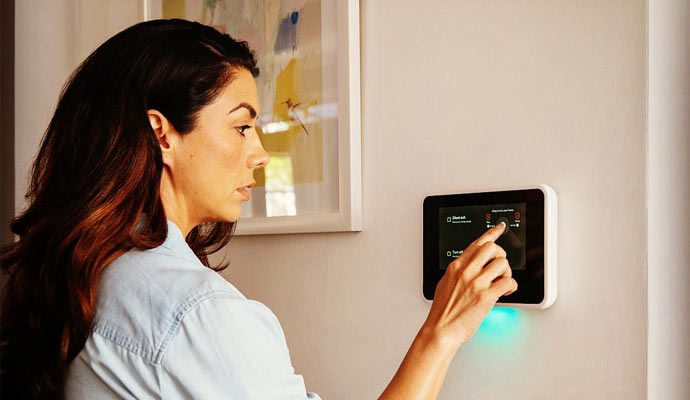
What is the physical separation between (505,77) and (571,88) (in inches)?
4.3

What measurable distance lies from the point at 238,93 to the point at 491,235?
413mm

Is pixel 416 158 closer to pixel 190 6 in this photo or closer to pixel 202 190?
pixel 202 190

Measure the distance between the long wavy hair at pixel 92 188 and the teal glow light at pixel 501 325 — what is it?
497 mm

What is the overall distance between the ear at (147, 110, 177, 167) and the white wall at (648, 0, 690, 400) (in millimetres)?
637

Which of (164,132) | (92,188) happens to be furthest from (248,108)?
(92,188)

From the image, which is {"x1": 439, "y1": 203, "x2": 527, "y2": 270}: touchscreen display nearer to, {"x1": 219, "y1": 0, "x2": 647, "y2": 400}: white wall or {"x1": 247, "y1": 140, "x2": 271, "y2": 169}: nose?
{"x1": 219, "y1": 0, "x2": 647, "y2": 400}: white wall

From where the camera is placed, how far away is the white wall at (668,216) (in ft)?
3.07

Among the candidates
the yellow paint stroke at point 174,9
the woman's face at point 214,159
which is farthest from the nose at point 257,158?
the yellow paint stroke at point 174,9

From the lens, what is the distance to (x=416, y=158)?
3.96 feet

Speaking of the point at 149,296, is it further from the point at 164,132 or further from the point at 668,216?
the point at 668,216

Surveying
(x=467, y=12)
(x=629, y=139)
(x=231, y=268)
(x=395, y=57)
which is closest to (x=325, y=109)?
(x=395, y=57)

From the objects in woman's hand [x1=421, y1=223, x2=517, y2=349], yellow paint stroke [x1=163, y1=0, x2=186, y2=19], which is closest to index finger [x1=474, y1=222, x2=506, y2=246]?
woman's hand [x1=421, y1=223, x2=517, y2=349]

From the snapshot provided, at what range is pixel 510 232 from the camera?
1.05 m

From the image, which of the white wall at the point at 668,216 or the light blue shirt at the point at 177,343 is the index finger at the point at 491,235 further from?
the light blue shirt at the point at 177,343
